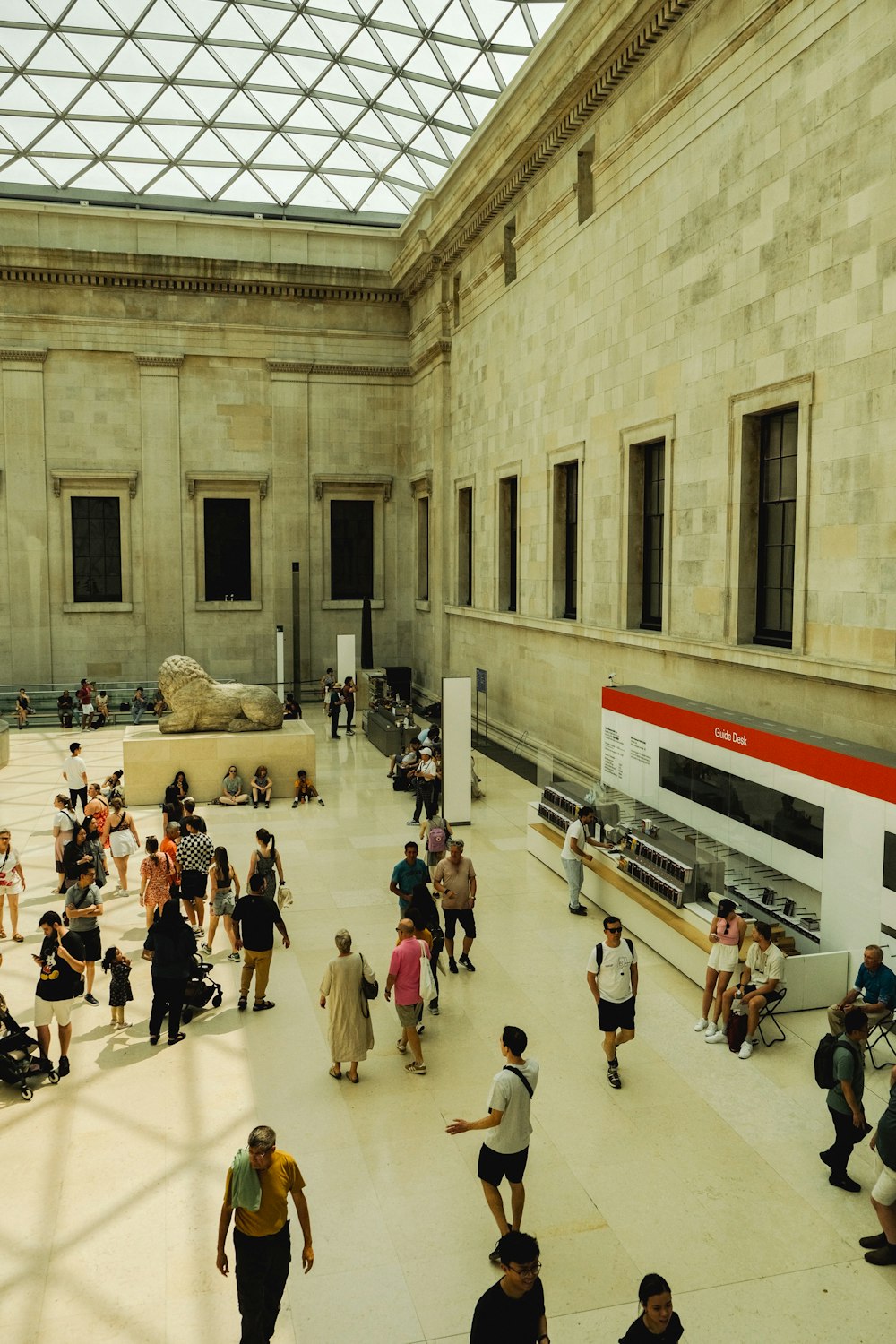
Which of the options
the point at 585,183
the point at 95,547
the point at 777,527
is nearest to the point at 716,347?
the point at 777,527

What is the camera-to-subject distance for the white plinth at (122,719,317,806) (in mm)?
19344

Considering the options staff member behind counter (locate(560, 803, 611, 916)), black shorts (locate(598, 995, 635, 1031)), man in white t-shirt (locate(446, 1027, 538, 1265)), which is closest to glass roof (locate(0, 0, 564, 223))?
staff member behind counter (locate(560, 803, 611, 916))

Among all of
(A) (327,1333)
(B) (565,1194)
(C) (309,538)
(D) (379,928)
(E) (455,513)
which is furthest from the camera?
(C) (309,538)

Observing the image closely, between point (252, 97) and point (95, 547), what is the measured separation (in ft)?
45.9

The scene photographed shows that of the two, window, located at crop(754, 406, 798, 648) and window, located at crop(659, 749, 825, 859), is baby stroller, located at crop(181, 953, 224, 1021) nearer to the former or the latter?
window, located at crop(659, 749, 825, 859)

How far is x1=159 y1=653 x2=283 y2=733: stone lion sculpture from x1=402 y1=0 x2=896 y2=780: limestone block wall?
18.9 ft

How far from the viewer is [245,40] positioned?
29422 mm

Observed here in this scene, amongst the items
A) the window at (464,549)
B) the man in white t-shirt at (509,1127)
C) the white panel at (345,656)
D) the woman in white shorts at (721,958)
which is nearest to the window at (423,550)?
the window at (464,549)

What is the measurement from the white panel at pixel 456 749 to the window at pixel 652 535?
3449 mm

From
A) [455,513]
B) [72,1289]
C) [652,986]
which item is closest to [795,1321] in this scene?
[72,1289]

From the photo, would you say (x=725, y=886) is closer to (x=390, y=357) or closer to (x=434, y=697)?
(x=434, y=697)

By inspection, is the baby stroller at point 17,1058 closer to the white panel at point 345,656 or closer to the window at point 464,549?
the white panel at point 345,656

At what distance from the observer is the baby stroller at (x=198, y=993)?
9797mm

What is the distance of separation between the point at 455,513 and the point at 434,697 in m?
5.54
